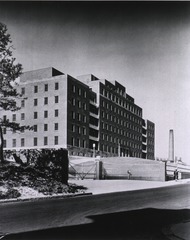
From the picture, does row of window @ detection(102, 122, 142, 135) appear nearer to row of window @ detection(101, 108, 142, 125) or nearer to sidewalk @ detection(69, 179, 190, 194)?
row of window @ detection(101, 108, 142, 125)

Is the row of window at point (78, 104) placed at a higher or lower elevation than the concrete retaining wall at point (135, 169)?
higher

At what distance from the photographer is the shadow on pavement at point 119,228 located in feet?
24.4

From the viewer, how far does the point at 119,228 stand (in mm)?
8555

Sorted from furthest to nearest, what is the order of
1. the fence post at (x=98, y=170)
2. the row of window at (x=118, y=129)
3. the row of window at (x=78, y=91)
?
the row of window at (x=118, y=129) → the row of window at (x=78, y=91) → the fence post at (x=98, y=170)

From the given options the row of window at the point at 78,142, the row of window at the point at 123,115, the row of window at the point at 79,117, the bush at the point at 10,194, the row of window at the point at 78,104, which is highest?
the row of window at the point at 78,104

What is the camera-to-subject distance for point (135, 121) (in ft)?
309

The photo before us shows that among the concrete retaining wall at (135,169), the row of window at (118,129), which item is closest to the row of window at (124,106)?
the row of window at (118,129)

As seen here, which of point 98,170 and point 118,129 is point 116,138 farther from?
point 98,170

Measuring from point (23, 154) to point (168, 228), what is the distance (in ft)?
43.3

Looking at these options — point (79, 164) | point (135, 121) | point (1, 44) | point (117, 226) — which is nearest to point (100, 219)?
point (117, 226)


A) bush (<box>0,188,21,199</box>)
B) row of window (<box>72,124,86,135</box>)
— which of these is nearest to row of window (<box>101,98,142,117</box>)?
row of window (<box>72,124,86,135</box>)

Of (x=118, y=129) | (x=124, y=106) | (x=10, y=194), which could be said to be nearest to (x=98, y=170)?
(x=10, y=194)

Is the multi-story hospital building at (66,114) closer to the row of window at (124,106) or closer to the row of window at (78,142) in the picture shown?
the row of window at (78,142)

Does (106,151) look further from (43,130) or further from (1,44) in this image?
(1,44)
